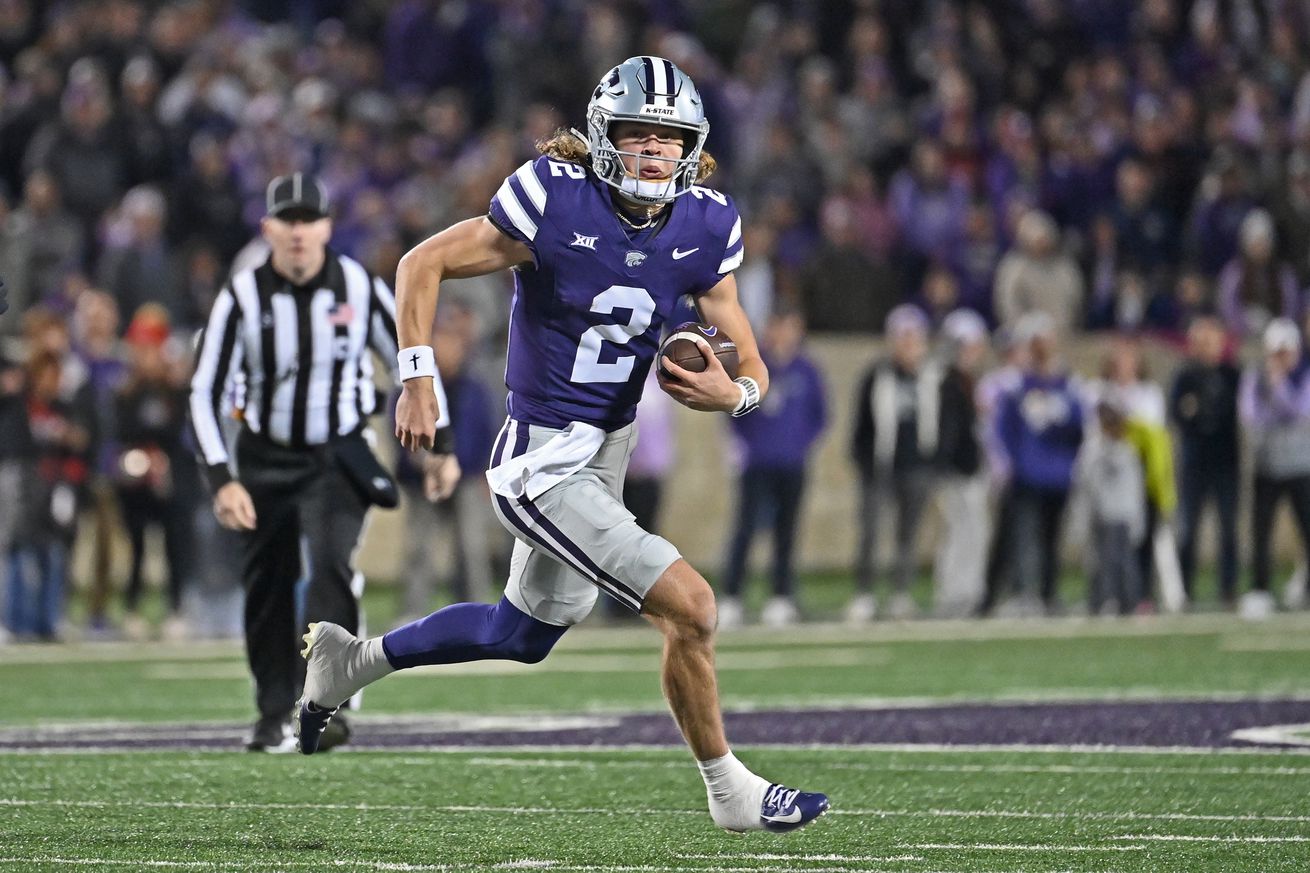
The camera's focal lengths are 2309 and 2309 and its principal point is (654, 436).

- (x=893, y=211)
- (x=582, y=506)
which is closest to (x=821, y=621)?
(x=893, y=211)

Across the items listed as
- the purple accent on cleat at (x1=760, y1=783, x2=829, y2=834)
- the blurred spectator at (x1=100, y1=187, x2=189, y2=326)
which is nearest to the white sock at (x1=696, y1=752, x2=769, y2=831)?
the purple accent on cleat at (x1=760, y1=783, x2=829, y2=834)

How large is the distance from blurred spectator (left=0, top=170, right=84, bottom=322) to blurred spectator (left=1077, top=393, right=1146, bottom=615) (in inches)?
254

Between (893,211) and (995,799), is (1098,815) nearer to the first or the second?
(995,799)

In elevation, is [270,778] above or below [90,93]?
below

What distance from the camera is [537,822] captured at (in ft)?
18.5

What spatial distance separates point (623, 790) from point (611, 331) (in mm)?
1458

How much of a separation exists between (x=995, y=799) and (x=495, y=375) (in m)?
9.14

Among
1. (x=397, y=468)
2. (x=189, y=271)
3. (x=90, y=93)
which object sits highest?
(x=90, y=93)

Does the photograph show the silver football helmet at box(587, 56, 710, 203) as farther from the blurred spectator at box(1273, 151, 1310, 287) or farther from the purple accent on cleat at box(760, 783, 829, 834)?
the blurred spectator at box(1273, 151, 1310, 287)

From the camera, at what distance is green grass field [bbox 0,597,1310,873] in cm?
511

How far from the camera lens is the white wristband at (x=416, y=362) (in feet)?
17.8

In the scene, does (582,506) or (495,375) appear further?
(495,375)

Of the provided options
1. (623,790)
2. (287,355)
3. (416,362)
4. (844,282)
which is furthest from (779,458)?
(416,362)

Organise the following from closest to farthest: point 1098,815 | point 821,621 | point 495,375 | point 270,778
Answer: point 1098,815 → point 270,778 → point 821,621 → point 495,375
